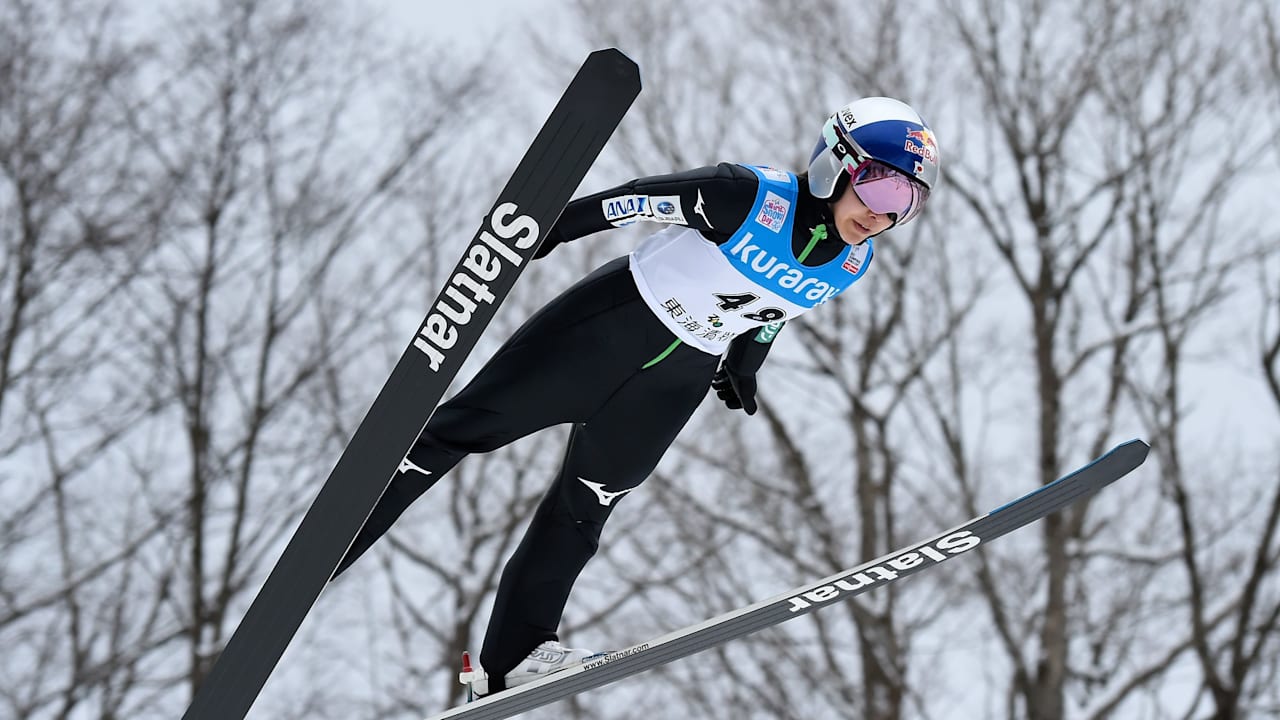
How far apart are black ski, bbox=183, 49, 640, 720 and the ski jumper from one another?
0.13 meters

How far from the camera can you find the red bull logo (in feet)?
9.52

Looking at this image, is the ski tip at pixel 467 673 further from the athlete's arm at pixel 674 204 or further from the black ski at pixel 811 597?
the athlete's arm at pixel 674 204

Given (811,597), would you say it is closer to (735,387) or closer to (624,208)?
(735,387)

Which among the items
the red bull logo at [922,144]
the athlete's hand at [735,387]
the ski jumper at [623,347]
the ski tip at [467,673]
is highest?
the red bull logo at [922,144]

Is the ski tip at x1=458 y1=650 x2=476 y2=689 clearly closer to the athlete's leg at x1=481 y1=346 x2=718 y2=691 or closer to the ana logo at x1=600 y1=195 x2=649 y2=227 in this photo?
the athlete's leg at x1=481 y1=346 x2=718 y2=691

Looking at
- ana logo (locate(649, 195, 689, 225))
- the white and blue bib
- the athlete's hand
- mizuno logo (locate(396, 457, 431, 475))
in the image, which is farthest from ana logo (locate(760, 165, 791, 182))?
mizuno logo (locate(396, 457, 431, 475))

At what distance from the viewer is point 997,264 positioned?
11953 mm

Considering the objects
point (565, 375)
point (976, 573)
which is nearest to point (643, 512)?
point (976, 573)

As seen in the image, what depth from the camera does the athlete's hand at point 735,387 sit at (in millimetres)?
3424

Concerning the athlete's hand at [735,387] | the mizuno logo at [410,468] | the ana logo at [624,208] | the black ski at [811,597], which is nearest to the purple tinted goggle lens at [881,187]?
the ana logo at [624,208]

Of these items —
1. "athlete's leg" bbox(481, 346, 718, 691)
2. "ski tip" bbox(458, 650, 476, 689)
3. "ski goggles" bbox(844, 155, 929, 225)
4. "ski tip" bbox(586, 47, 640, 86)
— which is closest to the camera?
"ski tip" bbox(586, 47, 640, 86)

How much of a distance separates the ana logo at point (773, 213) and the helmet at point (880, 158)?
0.26 feet

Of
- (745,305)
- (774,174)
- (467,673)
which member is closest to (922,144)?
(774,174)

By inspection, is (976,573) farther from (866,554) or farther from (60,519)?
(60,519)
